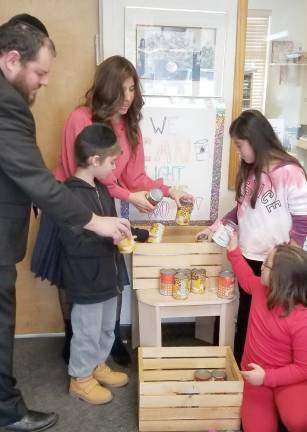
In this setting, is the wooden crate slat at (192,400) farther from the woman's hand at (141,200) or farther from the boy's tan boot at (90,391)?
the woman's hand at (141,200)

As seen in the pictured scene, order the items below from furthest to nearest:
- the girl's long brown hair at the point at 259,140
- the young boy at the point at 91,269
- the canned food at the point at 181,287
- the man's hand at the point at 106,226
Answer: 1. the canned food at the point at 181,287
2. the girl's long brown hair at the point at 259,140
3. the young boy at the point at 91,269
4. the man's hand at the point at 106,226

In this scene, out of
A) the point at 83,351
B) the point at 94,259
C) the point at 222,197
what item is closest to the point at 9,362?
the point at 83,351

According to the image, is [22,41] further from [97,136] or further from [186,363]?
[186,363]

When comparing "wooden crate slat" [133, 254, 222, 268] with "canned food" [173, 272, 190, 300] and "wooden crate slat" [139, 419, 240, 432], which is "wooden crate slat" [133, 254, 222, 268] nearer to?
"canned food" [173, 272, 190, 300]

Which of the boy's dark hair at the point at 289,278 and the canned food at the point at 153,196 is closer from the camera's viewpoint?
the boy's dark hair at the point at 289,278

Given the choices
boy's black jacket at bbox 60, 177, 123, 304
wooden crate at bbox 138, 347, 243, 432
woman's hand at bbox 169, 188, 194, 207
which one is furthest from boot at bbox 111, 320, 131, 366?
woman's hand at bbox 169, 188, 194, 207

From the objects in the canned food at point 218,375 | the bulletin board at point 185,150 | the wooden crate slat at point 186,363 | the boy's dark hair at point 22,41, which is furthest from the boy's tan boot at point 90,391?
the boy's dark hair at point 22,41

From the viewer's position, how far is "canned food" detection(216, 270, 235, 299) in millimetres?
1870

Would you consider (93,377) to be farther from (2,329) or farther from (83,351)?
(2,329)


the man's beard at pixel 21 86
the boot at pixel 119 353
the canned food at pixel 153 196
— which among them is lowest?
the boot at pixel 119 353

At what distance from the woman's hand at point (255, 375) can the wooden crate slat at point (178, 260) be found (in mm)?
514

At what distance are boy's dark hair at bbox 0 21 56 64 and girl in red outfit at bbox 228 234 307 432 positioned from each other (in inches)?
40.4

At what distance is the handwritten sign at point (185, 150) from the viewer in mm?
2139

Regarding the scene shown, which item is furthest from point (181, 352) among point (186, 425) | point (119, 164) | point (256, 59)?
point (256, 59)
